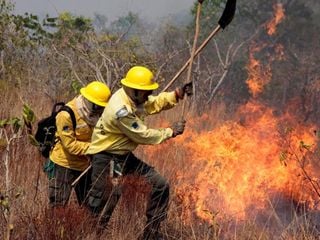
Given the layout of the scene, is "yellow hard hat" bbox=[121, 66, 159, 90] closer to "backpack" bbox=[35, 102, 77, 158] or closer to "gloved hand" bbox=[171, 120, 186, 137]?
"gloved hand" bbox=[171, 120, 186, 137]

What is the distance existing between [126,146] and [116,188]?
40 centimetres

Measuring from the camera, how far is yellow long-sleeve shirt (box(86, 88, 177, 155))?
441cm

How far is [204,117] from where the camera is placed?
9.56m

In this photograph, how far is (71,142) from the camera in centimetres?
456

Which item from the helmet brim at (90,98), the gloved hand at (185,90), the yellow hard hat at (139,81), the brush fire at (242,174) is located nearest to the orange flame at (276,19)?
the brush fire at (242,174)

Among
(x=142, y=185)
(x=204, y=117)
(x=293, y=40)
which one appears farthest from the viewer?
(x=293, y=40)

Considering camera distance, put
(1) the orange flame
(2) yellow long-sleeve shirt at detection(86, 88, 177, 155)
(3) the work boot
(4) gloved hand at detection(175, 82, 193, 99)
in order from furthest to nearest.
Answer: (1) the orange flame → (4) gloved hand at detection(175, 82, 193, 99) → (3) the work boot → (2) yellow long-sleeve shirt at detection(86, 88, 177, 155)

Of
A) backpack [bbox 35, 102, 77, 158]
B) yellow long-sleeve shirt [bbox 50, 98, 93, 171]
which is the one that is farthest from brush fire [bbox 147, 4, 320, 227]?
backpack [bbox 35, 102, 77, 158]

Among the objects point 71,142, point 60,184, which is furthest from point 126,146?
point 60,184

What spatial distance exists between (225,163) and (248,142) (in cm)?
60

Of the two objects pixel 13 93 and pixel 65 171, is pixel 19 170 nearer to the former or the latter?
pixel 65 171

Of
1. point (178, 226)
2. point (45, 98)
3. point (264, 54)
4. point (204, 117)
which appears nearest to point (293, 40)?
point (264, 54)

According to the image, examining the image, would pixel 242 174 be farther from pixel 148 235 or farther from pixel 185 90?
pixel 148 235

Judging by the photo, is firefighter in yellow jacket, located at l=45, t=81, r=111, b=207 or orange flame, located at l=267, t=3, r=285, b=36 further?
orange flame, located at l=267, t=3, r=285, b=36
